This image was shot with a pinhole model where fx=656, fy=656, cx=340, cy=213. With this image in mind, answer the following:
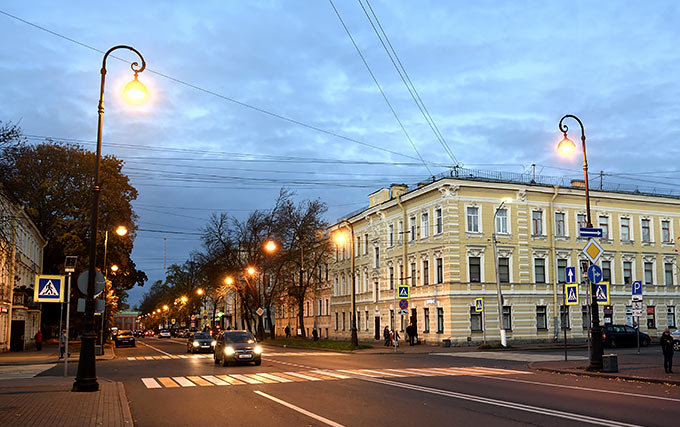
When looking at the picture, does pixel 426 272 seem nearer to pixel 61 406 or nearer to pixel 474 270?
pixel 474 270

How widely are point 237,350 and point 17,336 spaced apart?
3403cm

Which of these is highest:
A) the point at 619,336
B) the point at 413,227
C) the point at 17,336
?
the point at 413,227

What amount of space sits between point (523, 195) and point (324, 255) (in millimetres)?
22146

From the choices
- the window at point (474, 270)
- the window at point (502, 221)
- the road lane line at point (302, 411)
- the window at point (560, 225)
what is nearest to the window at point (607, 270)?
the window at point (560, 225)

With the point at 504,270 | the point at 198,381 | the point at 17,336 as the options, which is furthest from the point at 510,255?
the point at 17,336

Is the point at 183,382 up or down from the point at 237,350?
down

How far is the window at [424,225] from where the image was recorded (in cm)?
5125

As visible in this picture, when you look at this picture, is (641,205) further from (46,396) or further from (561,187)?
(46,396)

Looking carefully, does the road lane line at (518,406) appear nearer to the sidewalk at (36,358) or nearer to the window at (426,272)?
the sidewalk at (36,358)

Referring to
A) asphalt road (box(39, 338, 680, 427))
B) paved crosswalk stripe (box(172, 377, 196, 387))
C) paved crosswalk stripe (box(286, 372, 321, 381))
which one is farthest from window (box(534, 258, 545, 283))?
paved crosswalk stripe (box(172, 377, 196, 387))

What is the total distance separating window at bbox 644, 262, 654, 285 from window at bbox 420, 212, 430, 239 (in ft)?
65.3

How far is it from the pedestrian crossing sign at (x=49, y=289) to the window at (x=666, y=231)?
52.5 meters

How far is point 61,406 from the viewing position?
1326 cm

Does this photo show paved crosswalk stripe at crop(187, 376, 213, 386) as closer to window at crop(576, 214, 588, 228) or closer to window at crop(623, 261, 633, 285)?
window at crop(576, 214, 588, 228)
